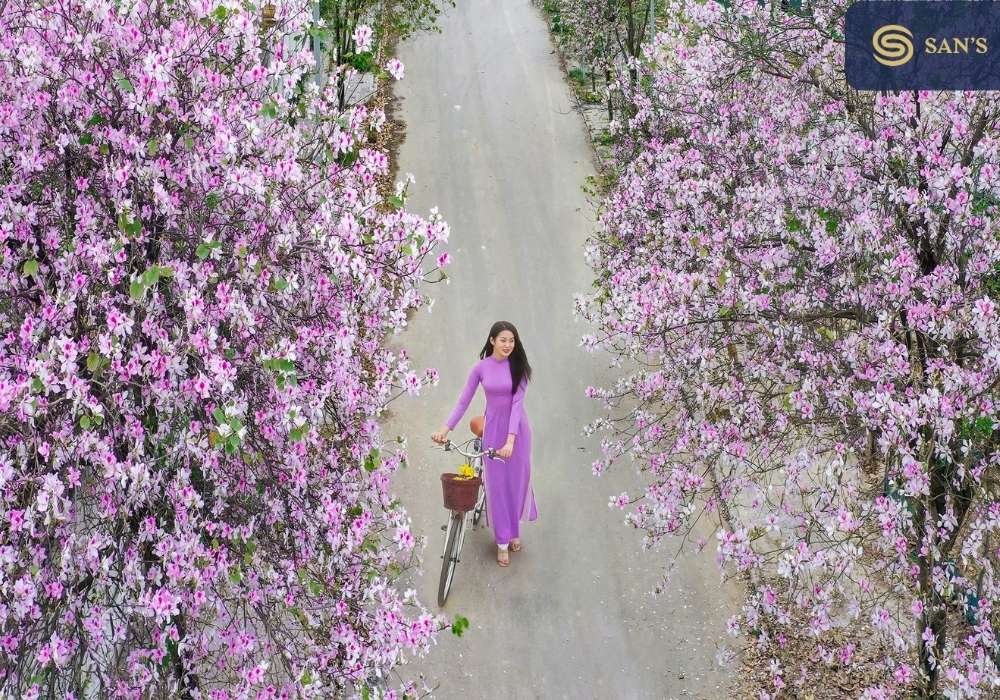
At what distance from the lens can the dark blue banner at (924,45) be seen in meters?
7.14

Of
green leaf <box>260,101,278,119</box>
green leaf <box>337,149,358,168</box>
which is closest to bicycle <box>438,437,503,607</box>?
green leaf <box>337,149,358,168</box>

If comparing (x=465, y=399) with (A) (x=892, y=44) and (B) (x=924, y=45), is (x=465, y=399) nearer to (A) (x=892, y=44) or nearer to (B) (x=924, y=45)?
(A) (x=892, y=44)

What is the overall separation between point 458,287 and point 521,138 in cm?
682

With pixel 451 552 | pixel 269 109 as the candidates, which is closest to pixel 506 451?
pixel 451 552

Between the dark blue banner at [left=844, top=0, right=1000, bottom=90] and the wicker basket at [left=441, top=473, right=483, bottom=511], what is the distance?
4.34 metres

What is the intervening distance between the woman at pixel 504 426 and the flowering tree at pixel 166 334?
335cm

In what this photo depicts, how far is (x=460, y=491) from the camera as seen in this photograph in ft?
28.8

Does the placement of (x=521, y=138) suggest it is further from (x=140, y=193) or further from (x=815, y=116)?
(x=140, y=193)

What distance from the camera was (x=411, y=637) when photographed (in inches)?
231

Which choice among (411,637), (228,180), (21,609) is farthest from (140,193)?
(411,637)

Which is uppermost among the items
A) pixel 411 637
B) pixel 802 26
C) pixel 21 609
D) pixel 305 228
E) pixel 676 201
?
pixel 802 26

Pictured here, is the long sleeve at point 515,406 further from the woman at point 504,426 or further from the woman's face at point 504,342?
the woman's face at point 504,342

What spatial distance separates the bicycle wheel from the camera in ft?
30.2

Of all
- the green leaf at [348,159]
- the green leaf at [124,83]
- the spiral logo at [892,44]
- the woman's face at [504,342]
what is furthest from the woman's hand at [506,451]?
the green leaf at [124,83]
